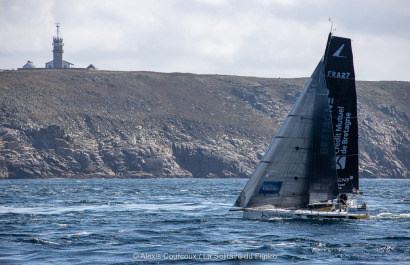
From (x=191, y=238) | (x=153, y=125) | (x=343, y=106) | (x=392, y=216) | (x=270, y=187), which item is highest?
(x=153, y=125)

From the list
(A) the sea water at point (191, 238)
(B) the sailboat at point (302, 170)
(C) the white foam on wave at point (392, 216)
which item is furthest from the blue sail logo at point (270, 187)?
(C) the white foam on wave at point (392, 216)

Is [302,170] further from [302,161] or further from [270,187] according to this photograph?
[270,187]

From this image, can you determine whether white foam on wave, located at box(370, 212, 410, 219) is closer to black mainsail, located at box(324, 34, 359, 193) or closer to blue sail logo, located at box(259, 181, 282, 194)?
black mainsail, located at box(324, 34, 359, 193)

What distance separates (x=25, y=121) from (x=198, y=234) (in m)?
98.8

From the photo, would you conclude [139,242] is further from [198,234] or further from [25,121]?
[25,121]

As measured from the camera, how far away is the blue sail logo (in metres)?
30.3

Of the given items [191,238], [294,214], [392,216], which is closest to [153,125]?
[392,216]

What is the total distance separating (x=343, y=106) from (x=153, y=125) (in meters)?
105

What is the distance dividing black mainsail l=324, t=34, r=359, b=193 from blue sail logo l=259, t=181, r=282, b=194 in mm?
4329

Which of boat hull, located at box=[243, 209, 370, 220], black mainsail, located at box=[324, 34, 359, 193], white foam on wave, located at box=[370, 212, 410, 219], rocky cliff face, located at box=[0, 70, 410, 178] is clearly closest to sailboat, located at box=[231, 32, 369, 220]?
boat hull, located at box=[243, 209, 370, 220]

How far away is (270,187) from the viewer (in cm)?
3036

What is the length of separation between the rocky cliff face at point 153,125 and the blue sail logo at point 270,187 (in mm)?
89428

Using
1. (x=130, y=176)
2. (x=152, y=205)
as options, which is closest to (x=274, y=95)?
(x=130, y=176)

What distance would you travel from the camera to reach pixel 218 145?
133 metres
